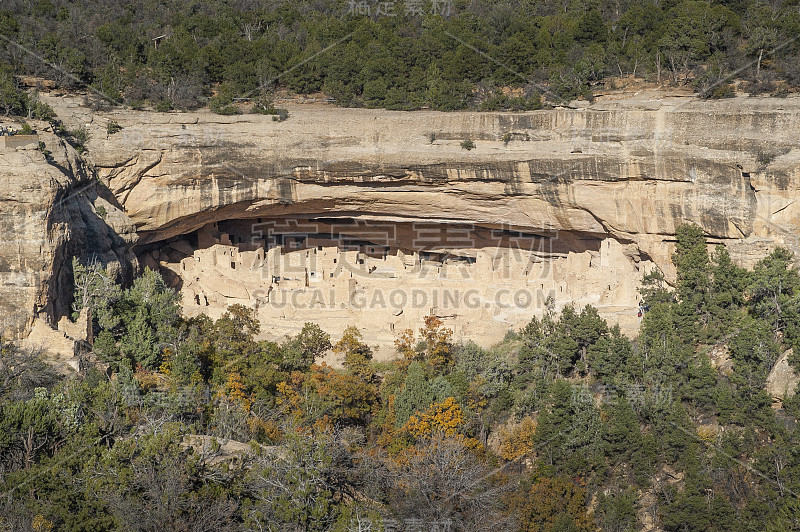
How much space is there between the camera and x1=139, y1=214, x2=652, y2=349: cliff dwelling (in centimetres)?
2498

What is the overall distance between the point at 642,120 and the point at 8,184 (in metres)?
14.1

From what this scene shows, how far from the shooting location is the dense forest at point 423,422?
16375mm

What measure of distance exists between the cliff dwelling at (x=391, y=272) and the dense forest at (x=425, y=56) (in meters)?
3.72

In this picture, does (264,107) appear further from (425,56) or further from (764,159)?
(764,159)

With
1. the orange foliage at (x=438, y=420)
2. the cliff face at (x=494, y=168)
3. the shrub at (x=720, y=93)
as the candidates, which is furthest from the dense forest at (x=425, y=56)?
the orange foliage at (x=438, y=420)

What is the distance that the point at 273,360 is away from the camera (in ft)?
76.0

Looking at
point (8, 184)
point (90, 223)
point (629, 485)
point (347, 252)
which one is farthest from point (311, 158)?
point (629, 485)

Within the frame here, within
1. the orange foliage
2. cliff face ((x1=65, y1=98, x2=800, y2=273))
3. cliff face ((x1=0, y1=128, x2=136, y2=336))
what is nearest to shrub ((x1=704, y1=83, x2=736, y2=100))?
cliff face ((x1=65, y1=98, x2=800, y2=273))

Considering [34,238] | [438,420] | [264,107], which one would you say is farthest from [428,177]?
[34,238]

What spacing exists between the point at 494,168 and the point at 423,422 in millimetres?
6779

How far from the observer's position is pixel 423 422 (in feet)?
67.7

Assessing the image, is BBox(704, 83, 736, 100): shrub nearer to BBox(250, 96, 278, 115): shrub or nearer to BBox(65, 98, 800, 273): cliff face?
BBox(65, 98, 800, 273): cliff face

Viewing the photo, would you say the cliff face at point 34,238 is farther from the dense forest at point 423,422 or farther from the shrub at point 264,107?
the shrub at point 264,107

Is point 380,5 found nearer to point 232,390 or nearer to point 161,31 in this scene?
point 161,31
